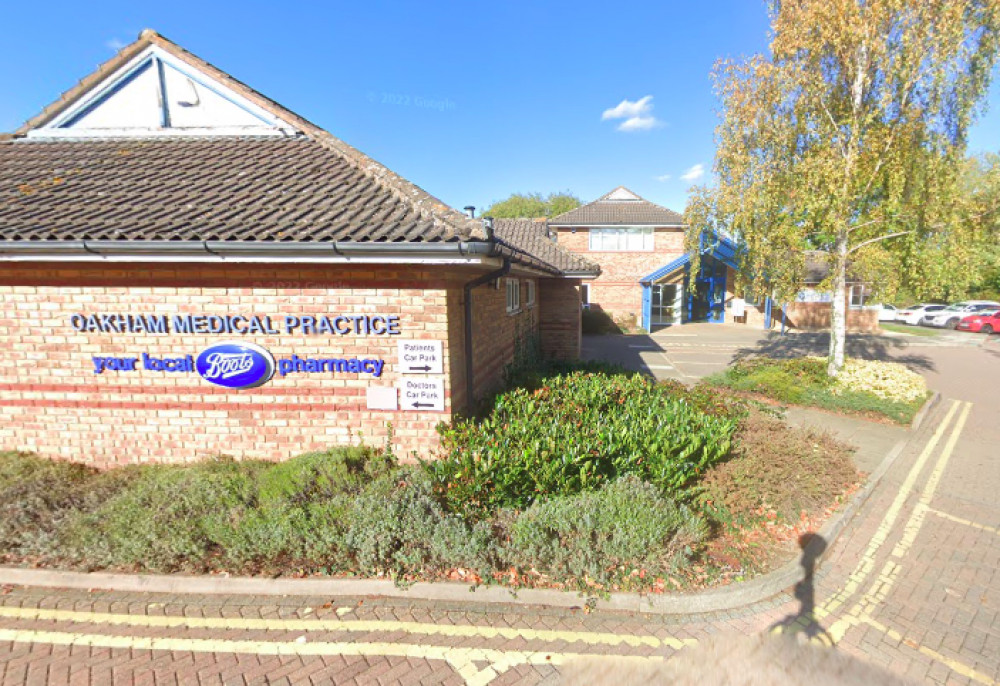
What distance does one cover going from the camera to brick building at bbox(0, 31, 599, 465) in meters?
4.59

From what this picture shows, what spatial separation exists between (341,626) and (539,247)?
37.3ft


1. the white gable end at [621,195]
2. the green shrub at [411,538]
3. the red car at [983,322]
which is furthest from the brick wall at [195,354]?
the red car at [983,322]

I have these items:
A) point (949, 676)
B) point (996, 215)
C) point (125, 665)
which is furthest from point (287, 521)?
point (996, 215)

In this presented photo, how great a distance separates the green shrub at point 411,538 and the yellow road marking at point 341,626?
45 cm

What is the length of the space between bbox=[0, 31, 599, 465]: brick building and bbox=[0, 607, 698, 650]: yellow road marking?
79.8 inches

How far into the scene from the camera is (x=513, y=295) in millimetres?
9336

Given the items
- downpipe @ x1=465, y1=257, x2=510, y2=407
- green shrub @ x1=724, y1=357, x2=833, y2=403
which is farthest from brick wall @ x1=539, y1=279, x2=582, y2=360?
downpipe @ x1=465, y1=257, x2=510, y2=407

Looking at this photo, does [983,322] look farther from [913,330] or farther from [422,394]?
[422,394]

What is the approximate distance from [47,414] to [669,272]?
80.7 ft

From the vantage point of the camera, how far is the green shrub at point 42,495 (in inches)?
157

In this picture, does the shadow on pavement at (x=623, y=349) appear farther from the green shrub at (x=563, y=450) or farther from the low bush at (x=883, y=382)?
the green shrub at (x=563, y=450)

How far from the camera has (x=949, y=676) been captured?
3020 millimetres

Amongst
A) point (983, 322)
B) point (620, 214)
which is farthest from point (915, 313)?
point (620, 214)

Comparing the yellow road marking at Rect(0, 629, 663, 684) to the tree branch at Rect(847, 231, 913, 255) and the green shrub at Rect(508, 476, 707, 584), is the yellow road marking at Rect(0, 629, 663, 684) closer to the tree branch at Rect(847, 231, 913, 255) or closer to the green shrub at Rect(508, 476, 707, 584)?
the green shrub at Rect(508, 476, 707, 584)
